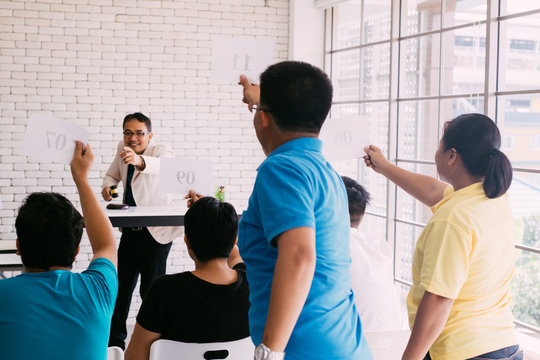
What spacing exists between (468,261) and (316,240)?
60 cm

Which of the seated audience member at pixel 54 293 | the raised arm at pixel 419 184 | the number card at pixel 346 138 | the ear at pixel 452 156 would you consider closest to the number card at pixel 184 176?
the number card at pixel 346 138

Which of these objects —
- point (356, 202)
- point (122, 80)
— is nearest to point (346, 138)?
point (356, 202)

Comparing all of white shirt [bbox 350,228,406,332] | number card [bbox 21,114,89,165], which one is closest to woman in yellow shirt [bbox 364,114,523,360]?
white shirt [bbox 350,228,406,332]

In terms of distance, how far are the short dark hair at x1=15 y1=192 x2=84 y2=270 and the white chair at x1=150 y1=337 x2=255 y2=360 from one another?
1.58ft

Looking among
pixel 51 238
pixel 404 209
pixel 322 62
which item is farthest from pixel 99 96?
pixel 51 238

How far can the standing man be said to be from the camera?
415 centimetres

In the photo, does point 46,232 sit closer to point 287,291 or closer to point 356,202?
point 287,291

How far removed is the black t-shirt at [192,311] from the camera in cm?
196

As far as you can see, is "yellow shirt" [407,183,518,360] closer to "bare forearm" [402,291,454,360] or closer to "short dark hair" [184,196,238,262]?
"bare forearm" [402,291,454,360]

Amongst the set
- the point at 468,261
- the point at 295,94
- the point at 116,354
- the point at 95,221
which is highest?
the point at 295,94

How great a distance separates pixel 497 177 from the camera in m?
1.77

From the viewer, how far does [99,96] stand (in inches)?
233

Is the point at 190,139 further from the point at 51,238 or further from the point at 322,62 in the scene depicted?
the point at 51,238

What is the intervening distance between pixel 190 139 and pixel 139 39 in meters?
1.14
